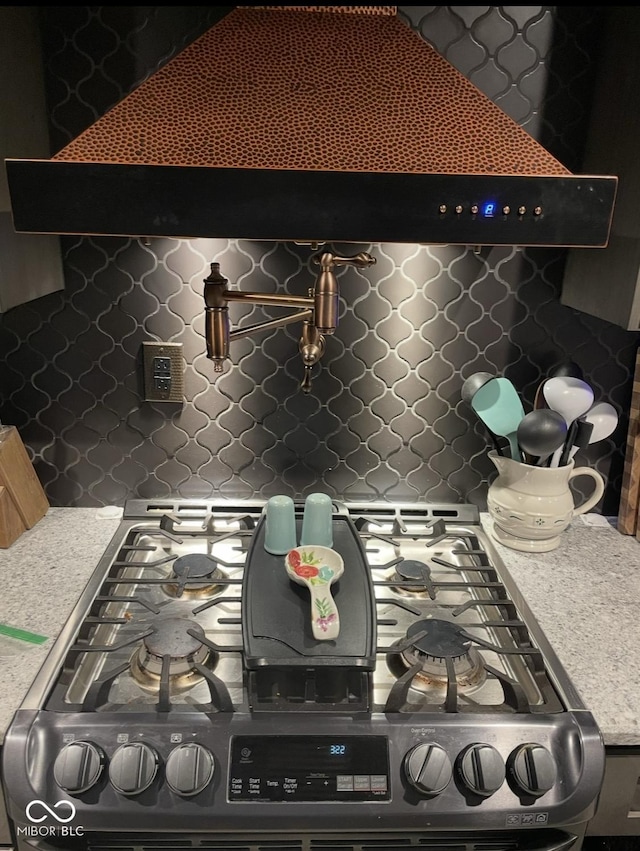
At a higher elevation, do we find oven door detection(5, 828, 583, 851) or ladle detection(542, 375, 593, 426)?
ladle detection(542, 375, 593, 426)

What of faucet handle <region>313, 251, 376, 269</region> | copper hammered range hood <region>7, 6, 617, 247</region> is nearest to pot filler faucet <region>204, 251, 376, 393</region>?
faucet handle <region>313, 251, 376, 269</region>

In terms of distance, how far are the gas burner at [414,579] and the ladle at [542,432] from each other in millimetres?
325

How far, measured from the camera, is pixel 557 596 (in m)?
1.33

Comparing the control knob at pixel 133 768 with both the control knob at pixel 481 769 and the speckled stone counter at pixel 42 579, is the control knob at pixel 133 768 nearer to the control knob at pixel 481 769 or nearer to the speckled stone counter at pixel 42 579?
the speckled stone counter at pixel 42 579

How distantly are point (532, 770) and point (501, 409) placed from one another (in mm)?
729

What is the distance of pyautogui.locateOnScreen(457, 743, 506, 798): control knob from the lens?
0.95 meters

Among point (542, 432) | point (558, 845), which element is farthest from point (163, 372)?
point (558, 845)

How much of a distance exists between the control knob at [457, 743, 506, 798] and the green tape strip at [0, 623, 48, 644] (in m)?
0.72

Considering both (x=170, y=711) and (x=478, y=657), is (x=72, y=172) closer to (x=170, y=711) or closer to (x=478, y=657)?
(x=170, y=711)

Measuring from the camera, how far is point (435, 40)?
134cm

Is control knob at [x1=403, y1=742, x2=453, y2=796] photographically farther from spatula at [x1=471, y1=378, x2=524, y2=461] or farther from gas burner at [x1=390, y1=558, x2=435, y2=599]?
spatula at [x1=471, y1=378, x2=524, y2=461]

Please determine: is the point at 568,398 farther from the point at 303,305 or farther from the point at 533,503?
the point at 303,305

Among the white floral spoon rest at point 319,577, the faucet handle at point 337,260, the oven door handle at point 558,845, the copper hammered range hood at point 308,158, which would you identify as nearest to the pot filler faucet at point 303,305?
the faucet handle at point 337,260

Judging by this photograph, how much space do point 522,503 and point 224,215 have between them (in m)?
0.88
